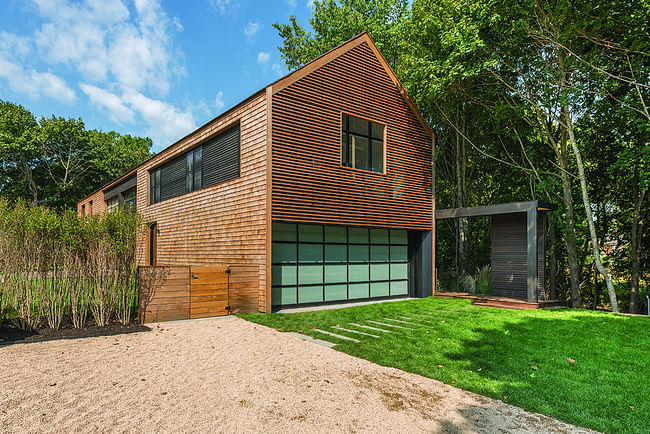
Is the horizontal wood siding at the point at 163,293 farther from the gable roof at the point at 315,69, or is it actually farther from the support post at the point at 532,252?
the support post at the point at 532,252

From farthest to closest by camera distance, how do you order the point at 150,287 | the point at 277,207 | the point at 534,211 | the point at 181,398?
the point at 534,211 < the point at 277,207 < the point at 150,287 < the point at 181,398

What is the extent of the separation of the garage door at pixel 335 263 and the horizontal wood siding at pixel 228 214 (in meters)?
0.79

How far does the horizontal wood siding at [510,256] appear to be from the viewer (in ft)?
36.2

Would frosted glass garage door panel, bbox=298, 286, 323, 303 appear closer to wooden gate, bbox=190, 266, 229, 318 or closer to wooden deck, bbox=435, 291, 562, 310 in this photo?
wooden gate, bbox=190, 266, 229, 318

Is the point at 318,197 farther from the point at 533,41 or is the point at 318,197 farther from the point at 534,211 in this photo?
A: the point at 533,41

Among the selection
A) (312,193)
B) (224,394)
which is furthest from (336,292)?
(224,394)

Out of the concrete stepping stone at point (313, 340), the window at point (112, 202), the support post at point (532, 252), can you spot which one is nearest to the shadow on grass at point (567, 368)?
the concrete stepping stone at point (313, 340)

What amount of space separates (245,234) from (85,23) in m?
12.9

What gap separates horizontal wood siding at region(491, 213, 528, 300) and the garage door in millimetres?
2764

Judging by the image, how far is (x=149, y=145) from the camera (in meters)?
44.0

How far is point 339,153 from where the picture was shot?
32.8 feet

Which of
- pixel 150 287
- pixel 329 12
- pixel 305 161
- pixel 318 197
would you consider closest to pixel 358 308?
pixel 318 197

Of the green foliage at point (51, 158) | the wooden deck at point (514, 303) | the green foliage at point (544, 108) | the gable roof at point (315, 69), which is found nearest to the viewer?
the gable roof at point (315, 69)

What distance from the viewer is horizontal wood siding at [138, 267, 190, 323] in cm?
736
